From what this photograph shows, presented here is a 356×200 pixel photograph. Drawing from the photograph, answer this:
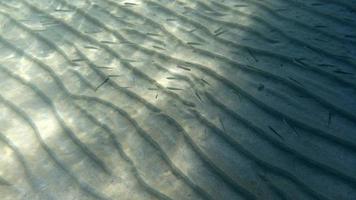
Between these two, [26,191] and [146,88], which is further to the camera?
[146,88]

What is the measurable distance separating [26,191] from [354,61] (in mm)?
3025

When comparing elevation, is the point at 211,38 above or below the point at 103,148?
above

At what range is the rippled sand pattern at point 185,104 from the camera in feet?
8.81

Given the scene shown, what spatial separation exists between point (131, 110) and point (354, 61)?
2.08m

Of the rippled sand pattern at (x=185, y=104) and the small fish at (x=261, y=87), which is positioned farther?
the small fish at (x=261, y=87)

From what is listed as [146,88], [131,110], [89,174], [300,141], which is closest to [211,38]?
[146,88]

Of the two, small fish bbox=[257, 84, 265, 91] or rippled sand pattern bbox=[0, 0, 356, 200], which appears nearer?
rippled sand pattern bbox=[0, 0, 356, 200]

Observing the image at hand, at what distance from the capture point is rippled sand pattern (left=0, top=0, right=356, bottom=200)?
269cm

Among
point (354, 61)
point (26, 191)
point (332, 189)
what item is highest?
point (354, 61)

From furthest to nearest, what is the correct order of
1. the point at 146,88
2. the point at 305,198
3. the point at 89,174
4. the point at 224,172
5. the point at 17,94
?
the point at 17,94 → the point at 146,88 → the point at 89,174 → the point at 224,172 → the point at 305,198

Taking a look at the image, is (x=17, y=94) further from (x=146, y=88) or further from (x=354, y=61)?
(x=354, y=61)

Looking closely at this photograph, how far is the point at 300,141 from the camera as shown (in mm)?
2770

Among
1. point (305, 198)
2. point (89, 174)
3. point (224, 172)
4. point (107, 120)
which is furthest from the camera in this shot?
point (107, 120)

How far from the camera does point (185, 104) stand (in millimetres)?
3205
